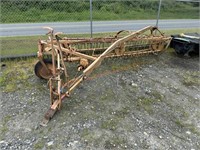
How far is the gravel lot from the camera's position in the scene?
3275mm

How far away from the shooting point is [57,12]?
8570 millimetres

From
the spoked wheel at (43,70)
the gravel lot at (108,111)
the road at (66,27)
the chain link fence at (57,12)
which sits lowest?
the gravel lot at (108,111)

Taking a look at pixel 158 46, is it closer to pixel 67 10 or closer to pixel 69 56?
pixel 69 56

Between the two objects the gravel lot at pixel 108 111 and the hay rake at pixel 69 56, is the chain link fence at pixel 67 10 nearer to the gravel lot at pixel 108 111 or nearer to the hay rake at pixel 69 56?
the gravel lot at pixel 108 111

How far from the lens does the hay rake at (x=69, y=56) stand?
3678 mm

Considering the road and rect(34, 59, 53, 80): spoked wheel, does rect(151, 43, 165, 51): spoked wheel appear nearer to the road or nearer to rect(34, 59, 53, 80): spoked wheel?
the road

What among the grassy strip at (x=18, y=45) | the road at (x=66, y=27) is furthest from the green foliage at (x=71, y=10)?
the grassy strip at (x=18, y=45)

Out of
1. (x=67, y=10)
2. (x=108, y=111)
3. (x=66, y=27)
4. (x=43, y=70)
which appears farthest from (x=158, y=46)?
(x=67, y=10)

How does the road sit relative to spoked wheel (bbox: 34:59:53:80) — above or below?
above

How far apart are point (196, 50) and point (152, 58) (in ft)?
4.69

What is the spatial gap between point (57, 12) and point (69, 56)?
14.7 feet

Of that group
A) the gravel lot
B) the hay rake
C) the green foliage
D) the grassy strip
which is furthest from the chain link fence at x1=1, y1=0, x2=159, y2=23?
the hay rake

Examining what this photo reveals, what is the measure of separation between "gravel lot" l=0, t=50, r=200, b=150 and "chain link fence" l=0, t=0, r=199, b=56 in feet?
3.30

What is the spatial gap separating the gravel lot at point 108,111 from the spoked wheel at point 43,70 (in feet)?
0.51
